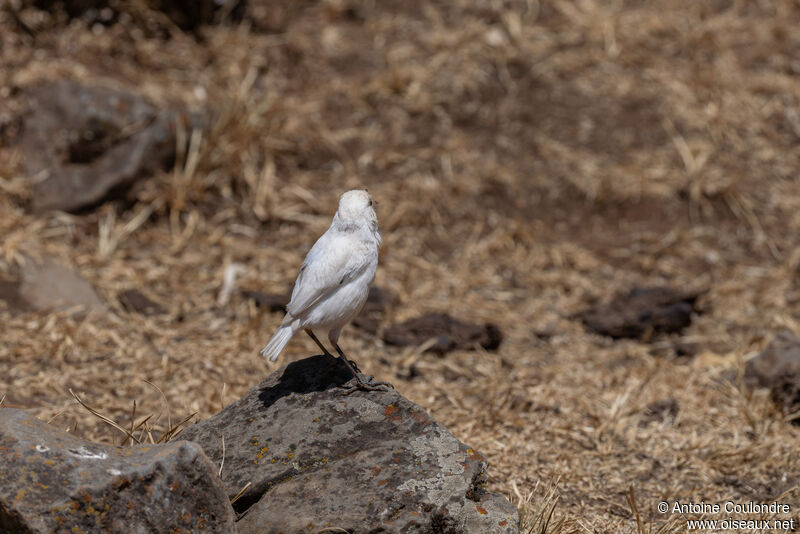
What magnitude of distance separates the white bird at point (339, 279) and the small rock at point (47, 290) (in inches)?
94.7

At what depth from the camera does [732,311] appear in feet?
19.8

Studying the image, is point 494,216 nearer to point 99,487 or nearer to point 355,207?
point 355,207

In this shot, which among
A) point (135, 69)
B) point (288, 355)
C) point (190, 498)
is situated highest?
point (135, 69)

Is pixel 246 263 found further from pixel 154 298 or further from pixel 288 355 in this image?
pixel 288 355

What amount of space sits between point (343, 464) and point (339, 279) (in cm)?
73

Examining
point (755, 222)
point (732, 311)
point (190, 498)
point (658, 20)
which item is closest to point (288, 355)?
point (190, 498)

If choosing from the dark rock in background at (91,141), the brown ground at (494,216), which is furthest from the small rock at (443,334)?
the dark rock in background at (91,141)

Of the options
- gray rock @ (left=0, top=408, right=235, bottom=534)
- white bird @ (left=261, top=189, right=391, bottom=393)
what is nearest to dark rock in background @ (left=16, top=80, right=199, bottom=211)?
white bird @ (left=261, top=189, right=391, bottom=393)

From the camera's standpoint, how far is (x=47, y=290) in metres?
5.27

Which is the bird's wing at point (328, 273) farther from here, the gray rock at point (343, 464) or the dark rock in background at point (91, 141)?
the dark rock in background at point (91, 141)

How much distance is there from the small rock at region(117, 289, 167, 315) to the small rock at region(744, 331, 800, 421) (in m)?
3.70

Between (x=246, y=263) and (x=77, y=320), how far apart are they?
53.3 inches

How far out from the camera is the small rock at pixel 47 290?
5164mm

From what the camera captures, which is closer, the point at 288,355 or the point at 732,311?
the point at 288,355
